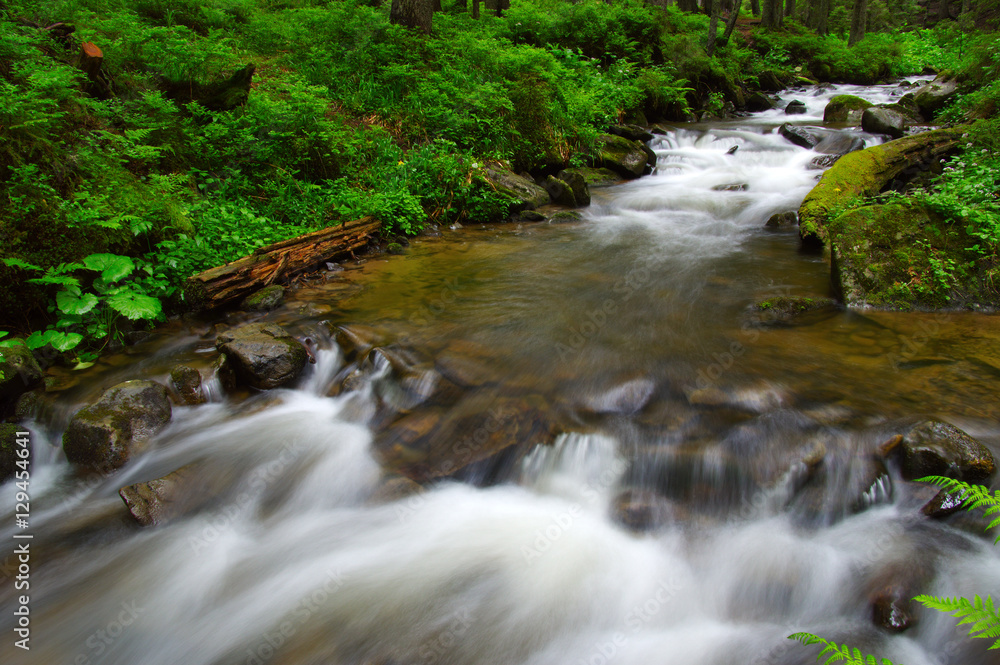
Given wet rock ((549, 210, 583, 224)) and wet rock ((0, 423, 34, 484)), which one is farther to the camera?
wet rock ((549, 210, 583, 224))

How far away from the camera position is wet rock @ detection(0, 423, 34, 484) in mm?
3715

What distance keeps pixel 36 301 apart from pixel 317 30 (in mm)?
9785

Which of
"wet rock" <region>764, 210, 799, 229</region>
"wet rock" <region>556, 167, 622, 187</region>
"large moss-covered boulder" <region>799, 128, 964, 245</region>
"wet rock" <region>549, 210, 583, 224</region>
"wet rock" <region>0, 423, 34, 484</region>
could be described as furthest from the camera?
"wet rock" <region>556, 167, 622, 187</region>

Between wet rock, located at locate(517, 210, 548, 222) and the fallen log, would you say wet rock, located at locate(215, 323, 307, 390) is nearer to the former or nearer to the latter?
the fallen log

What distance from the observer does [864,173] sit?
703 centimetres

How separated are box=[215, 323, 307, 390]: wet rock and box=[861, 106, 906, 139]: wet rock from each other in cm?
1312

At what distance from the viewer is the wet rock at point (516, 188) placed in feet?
29.5

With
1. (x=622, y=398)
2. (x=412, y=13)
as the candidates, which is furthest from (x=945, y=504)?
(x=412, y=13)

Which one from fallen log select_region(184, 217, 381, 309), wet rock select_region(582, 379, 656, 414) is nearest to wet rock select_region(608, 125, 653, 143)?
fallen log select_region(184, 217, 381, 309)

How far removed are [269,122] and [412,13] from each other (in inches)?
236

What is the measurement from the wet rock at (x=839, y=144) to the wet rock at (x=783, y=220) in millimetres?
3971

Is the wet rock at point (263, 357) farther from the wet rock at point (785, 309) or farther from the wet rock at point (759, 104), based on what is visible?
the wet rock at point (759, 104)

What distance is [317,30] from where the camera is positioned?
11.9 metres

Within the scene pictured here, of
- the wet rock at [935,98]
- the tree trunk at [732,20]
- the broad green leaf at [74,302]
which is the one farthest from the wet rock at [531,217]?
the tree trunk at [732,20]
